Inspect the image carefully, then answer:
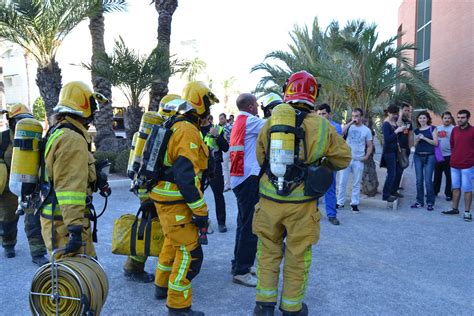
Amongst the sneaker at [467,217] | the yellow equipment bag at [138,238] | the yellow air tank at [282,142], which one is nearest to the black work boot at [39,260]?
the yellow equipment bag at [138,238]

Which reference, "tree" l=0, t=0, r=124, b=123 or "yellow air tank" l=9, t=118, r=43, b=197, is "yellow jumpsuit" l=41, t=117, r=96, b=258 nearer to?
"yellow air tank" l=9, t=118, r=43, b=197

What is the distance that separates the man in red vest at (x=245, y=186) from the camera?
13.2ft

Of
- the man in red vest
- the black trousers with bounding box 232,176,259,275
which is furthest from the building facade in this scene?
the black trousers with bounding box 232,176,259,275

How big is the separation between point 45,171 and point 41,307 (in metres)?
1.01

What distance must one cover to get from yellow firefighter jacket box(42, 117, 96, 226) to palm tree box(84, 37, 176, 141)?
7.77m

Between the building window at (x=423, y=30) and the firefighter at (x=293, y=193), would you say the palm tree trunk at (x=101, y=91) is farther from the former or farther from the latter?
the building window at (x=423, y=30)

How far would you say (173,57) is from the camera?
11.3 m

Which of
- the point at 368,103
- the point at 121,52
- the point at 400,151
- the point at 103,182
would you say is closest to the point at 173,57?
Answer: the point at 121,52

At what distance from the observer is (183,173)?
10.1ft

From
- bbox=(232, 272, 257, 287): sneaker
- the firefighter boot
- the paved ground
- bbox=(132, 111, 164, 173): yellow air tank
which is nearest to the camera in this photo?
the paved ground

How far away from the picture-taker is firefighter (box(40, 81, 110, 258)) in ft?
8.99

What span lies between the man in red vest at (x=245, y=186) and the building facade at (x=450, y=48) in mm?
12212

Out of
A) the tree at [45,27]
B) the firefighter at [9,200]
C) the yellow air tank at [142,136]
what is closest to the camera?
the yellow air tank at [142,136]

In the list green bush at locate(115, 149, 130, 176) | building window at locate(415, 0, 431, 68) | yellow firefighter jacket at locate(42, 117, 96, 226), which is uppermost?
building window at locate(415, 0, 431, 68)
